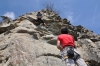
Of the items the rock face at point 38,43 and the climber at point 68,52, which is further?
the rock face at point 38,43

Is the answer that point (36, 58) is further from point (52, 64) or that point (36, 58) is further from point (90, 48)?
point (90, 48)

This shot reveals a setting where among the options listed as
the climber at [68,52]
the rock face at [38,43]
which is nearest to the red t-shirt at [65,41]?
the climber at [68,52]

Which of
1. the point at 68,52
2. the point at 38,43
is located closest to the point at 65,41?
the point at 68,52

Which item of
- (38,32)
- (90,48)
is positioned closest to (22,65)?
(38,32)

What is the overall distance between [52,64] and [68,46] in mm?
3693

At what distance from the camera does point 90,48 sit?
1581 cm

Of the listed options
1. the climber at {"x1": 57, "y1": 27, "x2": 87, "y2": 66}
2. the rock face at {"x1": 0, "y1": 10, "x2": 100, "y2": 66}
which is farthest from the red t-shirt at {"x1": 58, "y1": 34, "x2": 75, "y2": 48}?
the rock face at {"x1": 0, "y1": 10, "x2": 100, "y2": 66}

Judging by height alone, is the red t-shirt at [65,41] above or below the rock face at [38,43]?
below

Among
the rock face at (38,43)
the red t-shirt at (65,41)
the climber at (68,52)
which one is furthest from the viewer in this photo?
the rock face at (38,43)

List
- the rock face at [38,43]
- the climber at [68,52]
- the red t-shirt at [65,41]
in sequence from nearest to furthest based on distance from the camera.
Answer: the climber at [68,52]
the red t-shirt at [65,41]
the rock face at [38,43]

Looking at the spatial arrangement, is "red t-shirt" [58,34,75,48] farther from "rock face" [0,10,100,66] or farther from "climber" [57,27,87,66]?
"rock face" [0,10,100,66]

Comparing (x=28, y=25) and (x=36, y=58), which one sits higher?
(x=28, y=25)

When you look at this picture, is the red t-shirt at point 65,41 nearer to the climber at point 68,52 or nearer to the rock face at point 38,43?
the climber at point 68,52

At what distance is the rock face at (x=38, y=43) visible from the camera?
11.4m
